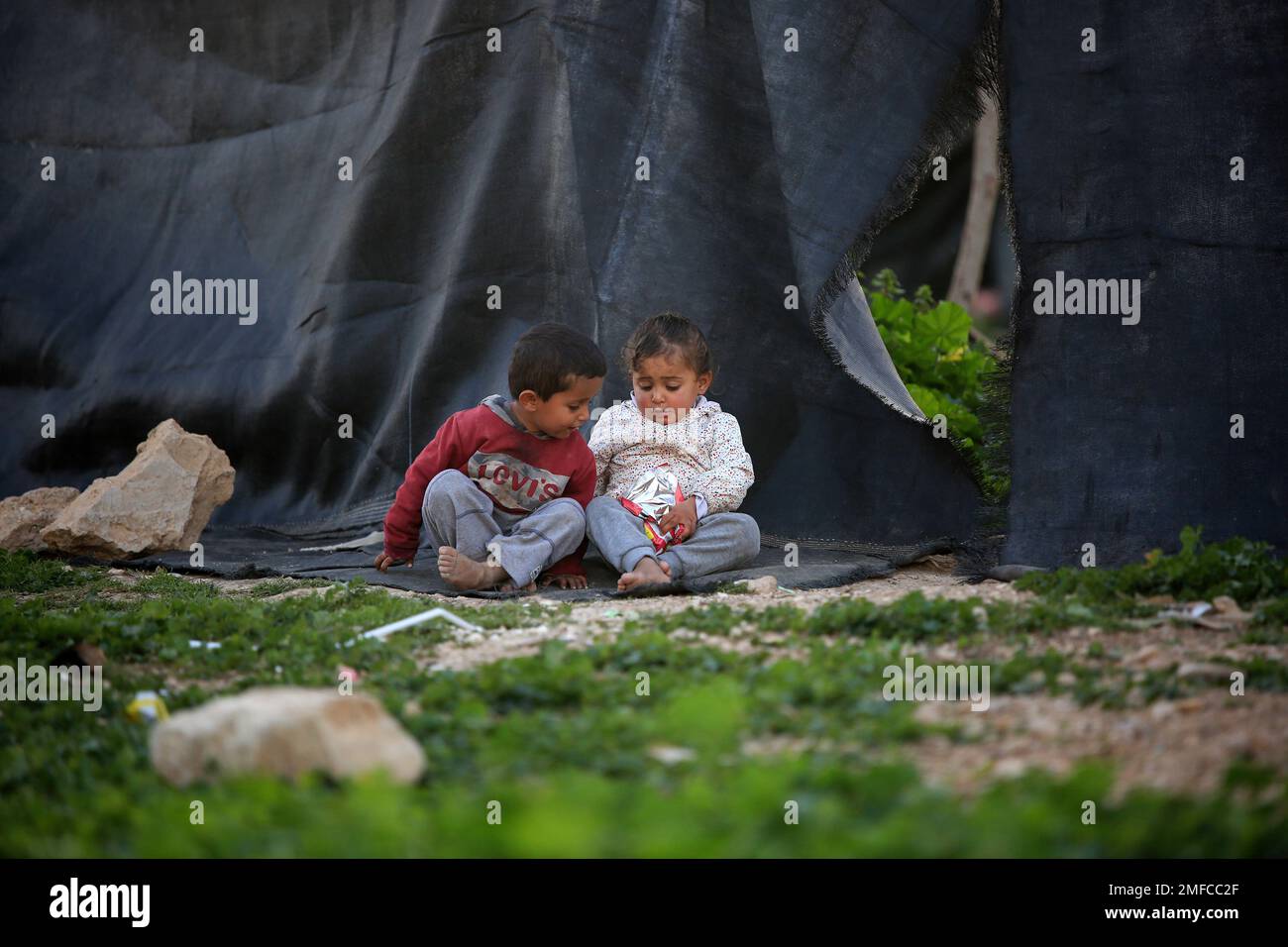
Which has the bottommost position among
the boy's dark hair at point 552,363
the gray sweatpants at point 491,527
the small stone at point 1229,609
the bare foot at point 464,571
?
the small stone at point 1229,609

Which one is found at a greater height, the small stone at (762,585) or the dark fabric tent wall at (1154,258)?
the dark fabric tent wall at (1154,258)

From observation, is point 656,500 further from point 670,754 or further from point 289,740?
point 289,740

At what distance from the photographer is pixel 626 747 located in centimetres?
230

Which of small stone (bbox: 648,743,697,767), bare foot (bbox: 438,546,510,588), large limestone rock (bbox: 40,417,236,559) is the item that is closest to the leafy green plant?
bare foot (bbox: 438,546,510,588)

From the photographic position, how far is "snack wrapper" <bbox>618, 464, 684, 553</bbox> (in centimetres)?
493

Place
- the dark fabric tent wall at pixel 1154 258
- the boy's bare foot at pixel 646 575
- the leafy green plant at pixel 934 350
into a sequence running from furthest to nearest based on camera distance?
the leafy green plant at pixel 934 350 → the boy's bare foot at pixel 646 575 → the dark fabric tent wall at pixel 1154 258

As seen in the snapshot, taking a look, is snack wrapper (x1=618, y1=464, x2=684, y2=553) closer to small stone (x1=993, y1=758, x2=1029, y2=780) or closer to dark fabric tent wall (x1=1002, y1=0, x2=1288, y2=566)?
A: dark fabric tent wall (x1=1002, y1=0, x2=1288, y2=566)

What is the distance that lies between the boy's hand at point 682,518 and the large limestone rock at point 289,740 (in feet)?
9.00

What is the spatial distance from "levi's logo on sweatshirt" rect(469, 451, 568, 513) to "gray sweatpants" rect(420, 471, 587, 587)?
0.07 metres

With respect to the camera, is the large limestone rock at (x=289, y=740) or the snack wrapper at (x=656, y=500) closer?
the large limestone rock at (x=289, y=740)

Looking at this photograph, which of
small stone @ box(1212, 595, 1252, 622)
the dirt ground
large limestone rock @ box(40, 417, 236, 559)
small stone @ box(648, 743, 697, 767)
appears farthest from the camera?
large limestone rock @ box(40, 417, 236, 559)

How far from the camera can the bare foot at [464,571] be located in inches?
181

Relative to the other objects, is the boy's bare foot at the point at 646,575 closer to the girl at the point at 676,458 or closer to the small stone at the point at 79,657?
the girl at the point at 676,458

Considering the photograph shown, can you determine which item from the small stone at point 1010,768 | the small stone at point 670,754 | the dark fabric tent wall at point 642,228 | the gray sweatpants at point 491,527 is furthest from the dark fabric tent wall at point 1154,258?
the small stone at point 670,754
